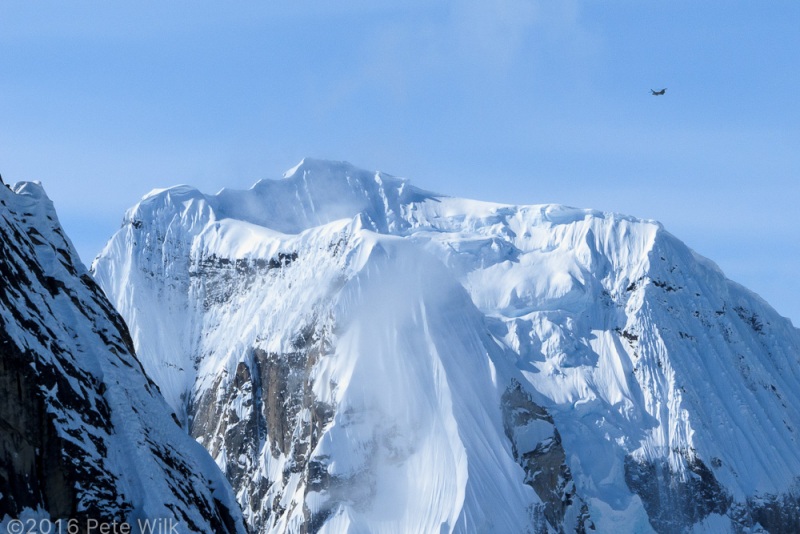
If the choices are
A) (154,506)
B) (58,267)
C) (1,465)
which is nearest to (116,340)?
(58,267)

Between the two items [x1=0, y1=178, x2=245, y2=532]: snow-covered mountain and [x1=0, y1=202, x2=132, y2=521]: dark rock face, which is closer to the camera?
[x1=0, y1=202, x2=132, y2=521]: dark rock face

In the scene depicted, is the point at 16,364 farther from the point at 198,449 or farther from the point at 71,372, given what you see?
the point at 198,449

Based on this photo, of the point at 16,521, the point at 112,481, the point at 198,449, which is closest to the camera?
the point at 16,521

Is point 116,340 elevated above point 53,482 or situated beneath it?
elevated above

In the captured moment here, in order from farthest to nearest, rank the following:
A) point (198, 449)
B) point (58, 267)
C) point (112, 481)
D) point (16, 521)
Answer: point (198, 449) → point (58, 267) → point (112, 481) → point (16, 521)

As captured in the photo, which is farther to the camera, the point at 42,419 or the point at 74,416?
the point at 74,416

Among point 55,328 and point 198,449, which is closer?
point 55,328

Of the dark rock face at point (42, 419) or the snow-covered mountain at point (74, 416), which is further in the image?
the snow-covered mountain at point (74, 416)

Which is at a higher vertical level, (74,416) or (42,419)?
(74,416)
